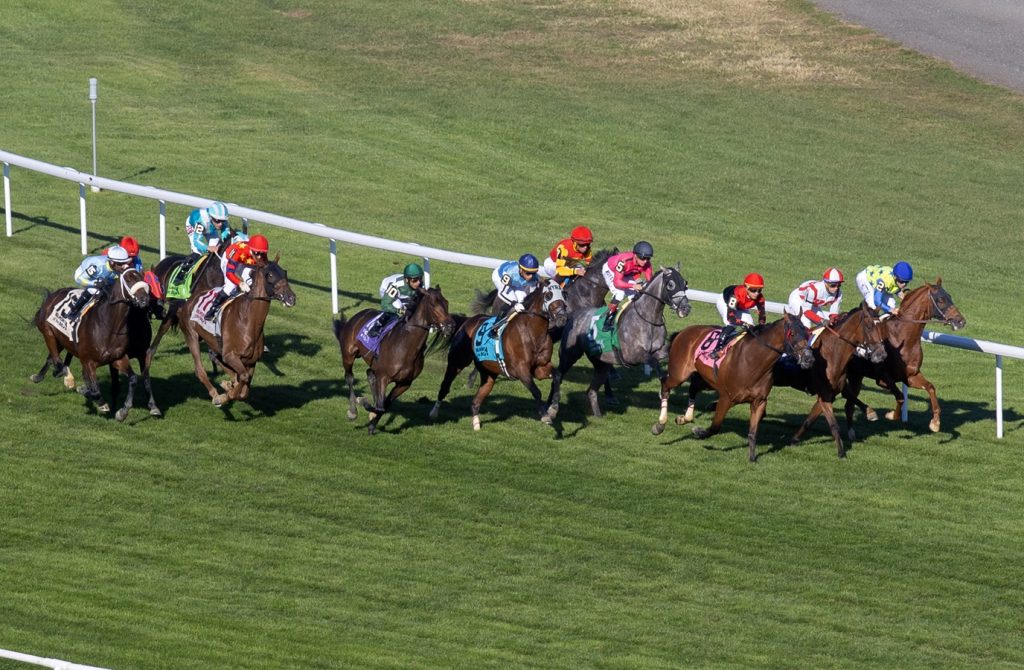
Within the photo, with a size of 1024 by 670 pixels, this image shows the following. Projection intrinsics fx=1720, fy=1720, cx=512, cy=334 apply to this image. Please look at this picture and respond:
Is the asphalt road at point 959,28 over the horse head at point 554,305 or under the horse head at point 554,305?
over

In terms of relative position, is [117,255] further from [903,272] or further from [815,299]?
[903,272]

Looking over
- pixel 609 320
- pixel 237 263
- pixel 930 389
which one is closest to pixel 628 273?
pixel 609 320

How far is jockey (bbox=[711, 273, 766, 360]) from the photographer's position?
1827 cm

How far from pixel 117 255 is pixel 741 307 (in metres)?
6.70

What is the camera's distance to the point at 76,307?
1823 cm

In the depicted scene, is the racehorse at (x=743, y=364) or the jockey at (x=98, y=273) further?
the jockey at (x=98, y=273)

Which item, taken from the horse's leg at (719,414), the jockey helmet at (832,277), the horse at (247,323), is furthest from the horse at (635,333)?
the horse at (247,323)

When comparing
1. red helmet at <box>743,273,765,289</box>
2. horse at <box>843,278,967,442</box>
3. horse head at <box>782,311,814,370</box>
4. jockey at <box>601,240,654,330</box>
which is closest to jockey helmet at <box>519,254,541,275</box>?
jockey at <box>601,240,654,330</box>

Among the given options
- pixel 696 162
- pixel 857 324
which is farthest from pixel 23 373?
pixel 696 162

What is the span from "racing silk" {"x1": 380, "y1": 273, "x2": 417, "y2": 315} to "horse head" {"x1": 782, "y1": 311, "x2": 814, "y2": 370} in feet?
12.8

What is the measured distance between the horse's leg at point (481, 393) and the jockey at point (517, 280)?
0.76 meters

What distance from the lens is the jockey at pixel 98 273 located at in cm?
1808

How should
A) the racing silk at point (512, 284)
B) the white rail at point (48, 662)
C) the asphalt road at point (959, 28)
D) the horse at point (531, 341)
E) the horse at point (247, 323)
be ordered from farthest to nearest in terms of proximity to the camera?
the asphalt road at point (959, 28), the racing silk at point (512, 284), the horse at point (531, 341), the horse at point (247, 323), the white rail at point (48, 662)

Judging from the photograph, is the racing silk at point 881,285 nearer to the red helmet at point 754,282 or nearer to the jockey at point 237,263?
the red helmet at point 754,282
